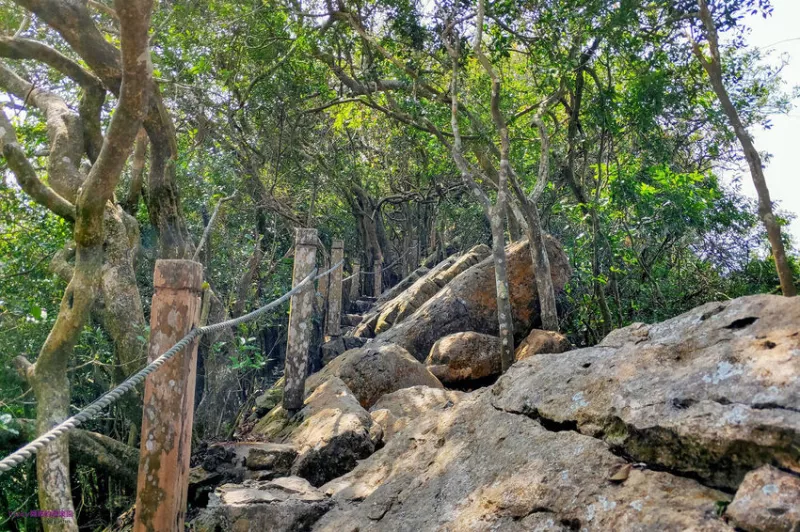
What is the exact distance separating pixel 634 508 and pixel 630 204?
6.91m

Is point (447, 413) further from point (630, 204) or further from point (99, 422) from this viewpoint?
point (630, 204)

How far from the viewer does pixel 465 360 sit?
8000 millimetres

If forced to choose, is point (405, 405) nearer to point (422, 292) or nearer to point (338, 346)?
point (338, 346)

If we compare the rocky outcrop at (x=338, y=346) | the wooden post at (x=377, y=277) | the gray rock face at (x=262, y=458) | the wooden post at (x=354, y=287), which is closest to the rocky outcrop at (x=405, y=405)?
the gray rock face at (x=262, y=458)

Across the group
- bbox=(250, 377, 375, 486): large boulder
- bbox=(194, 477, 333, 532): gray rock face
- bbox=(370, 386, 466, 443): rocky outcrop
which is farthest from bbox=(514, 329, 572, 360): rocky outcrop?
bbox=(194, 477, 333, 532): gray rock face

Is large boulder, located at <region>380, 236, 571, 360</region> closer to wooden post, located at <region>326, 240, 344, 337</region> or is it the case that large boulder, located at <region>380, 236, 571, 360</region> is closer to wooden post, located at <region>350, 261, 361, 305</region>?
wooden post, located at <region>326, 240, 344, 337</region>

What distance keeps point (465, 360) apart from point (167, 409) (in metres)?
5.32

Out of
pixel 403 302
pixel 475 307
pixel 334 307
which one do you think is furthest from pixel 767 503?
pixel 334 307

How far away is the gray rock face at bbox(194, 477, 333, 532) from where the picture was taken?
3711 mm

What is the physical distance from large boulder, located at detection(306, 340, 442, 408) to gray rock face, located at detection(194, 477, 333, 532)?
9.70 feet

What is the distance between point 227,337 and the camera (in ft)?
26.0

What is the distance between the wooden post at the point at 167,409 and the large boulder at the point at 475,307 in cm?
594

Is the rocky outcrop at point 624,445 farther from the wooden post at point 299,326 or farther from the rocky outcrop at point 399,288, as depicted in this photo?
the rocky outcrop at point 399,288

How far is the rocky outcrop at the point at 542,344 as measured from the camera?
7746 mm
